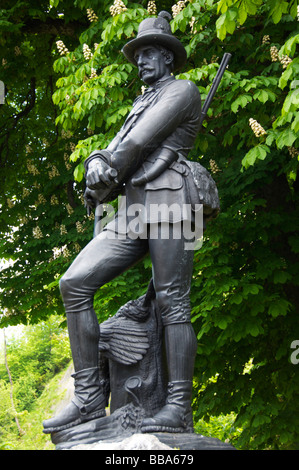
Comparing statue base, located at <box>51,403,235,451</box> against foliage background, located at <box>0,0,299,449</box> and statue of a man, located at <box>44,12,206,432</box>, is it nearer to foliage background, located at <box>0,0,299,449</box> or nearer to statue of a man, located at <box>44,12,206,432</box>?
statue of a man, located at <box>44,12,206,432</box>

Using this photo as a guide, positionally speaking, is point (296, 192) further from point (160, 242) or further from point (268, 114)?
point (160, 242)

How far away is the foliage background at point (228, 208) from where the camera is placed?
8383 millimetres

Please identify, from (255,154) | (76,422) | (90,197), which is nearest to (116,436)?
(76,422)

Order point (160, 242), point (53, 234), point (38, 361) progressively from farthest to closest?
point (38, 361)
point (53, 234)
point (160, 242)

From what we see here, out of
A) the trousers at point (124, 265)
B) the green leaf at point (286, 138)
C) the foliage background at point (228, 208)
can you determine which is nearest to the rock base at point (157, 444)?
the trousers at point (124, 265)

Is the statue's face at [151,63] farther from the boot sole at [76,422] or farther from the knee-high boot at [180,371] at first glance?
the boot sole at [76,422]

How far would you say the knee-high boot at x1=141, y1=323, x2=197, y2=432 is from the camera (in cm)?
471

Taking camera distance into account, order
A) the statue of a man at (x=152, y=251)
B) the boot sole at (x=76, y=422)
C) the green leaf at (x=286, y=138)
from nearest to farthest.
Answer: the boot sole at (x=76, y=422), the statue of a man at (x=152, y=251), the green leaf at (x=286, y=138)

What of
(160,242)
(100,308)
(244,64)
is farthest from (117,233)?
(244,64)

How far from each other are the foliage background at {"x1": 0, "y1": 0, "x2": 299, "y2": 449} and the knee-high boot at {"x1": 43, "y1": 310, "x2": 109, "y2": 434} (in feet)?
10.7

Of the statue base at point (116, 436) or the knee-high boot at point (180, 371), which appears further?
the knee-high boot at point (180, 371)

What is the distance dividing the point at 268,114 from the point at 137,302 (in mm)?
4551

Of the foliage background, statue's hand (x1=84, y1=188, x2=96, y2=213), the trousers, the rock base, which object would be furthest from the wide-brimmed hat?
the rock base

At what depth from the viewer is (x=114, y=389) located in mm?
5082
